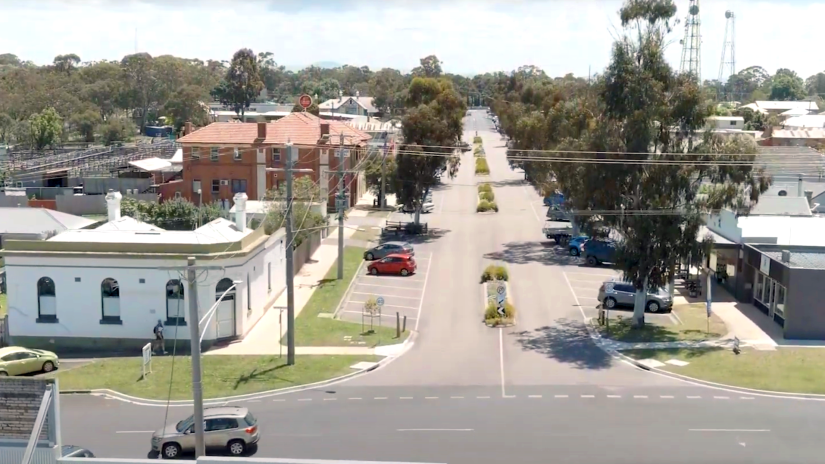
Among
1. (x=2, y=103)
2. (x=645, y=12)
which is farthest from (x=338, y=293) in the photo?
(x=2, y=103)

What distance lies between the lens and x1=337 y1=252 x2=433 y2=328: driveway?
39438 mm

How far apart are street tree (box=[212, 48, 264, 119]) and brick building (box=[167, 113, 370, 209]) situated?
85.8 m

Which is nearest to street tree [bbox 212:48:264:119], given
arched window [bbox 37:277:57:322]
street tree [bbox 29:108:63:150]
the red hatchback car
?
street tree [bbox 29:108:63:150]

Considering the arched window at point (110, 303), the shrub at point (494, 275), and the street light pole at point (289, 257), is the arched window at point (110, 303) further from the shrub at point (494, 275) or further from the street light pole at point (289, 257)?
the shrub at point (494, 275)

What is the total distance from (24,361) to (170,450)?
38.7 feet

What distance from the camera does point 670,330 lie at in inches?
1470

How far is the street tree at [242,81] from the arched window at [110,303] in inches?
4745

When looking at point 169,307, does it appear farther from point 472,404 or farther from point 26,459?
point 26,459

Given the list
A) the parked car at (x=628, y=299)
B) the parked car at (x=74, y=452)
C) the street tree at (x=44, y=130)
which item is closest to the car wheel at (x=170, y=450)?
the parked car at (x=74, y=452)

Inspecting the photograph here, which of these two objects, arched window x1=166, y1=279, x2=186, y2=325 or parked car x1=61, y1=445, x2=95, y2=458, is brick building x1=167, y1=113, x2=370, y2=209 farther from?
parked car x1=61, y1=445, x2=95, y2=458

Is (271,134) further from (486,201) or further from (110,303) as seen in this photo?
(110,303)

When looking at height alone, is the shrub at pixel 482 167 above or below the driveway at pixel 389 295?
above

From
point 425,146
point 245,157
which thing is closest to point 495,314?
point 425,146

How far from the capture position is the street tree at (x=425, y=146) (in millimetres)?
57688
